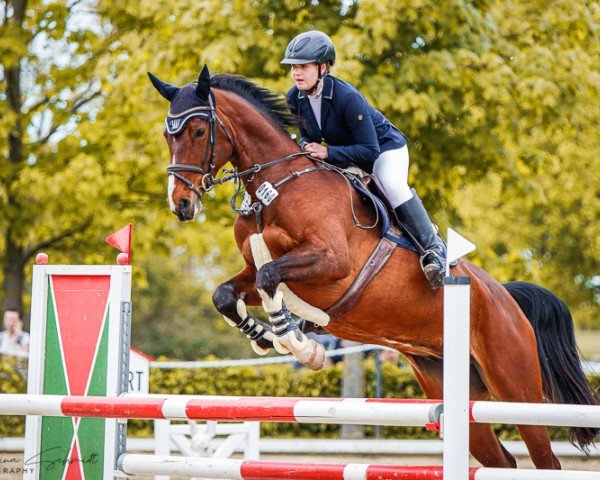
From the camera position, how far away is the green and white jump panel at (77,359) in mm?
3959

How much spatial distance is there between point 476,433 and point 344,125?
189 cm

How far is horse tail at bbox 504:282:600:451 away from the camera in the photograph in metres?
5.10

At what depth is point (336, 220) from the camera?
4.21 m

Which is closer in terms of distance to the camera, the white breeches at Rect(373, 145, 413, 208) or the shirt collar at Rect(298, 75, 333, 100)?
the shirt collar at Rect(298, 75, 333, 100)

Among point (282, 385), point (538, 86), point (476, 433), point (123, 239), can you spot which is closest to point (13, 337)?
point (282, 385)

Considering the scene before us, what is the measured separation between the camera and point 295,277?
4016 mm

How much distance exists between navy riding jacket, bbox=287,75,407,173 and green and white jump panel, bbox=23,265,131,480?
120cm

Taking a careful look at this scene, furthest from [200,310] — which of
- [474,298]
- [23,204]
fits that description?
[474,298]

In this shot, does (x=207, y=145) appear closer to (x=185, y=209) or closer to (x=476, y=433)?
(x=185, y=209)

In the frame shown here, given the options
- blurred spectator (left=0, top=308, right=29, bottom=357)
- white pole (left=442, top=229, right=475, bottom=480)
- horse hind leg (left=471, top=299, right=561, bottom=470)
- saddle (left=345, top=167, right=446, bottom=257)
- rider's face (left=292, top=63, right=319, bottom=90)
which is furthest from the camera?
blurred spectator (left=0, top=308, right=29, bottom=357)

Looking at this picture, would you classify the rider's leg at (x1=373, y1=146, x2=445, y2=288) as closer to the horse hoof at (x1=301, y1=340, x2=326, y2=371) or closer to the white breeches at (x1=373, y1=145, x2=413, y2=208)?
the white breeches at (x1=373, y1=145, x2=413, y2=208)

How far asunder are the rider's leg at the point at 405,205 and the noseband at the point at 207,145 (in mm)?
870

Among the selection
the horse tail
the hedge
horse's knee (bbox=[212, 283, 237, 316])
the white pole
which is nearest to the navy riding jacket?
horse's knee (bbox=[212, 283, 237, 316])

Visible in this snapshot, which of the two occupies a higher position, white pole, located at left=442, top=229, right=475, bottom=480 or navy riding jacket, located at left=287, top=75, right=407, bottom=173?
navy riding jacket, located at left=287, top=75, right=407, bottom=173
